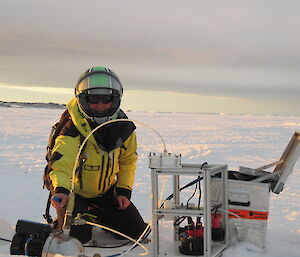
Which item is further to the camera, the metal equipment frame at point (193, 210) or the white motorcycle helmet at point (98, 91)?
the white motorcycle helmet at point (98, 91)

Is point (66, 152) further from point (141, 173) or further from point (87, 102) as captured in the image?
point (141, 173)

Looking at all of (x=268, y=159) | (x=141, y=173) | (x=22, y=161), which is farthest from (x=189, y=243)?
(x=268, y=159)

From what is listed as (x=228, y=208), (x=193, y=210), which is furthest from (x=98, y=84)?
(x=228, y=208)

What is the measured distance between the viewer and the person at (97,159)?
139 inches

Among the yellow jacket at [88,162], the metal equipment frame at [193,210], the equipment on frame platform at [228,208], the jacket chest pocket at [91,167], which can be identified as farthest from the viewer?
the jacket chest pocket at [91,167]

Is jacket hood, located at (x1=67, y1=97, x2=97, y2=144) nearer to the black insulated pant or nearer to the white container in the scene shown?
the black insulated pant

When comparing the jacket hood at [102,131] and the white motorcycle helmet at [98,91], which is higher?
the white motorcycle helmet at [98,91]

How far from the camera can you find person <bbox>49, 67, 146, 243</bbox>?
3526 millimetres

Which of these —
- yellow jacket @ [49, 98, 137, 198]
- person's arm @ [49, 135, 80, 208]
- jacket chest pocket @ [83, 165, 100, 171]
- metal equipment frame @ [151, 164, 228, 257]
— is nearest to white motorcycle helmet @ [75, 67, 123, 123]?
yellow jacket @ [49, 98, 137, 198]

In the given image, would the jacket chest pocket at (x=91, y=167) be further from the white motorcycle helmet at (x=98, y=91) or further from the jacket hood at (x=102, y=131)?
the white motorcycle helmet at (x=98, y=91)

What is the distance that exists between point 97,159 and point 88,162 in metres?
0.08

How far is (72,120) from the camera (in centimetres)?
371

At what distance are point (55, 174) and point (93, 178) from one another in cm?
48

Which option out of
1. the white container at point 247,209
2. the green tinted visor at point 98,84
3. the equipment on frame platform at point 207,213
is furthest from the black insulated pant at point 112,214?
the green tinted visor at point 98,84
